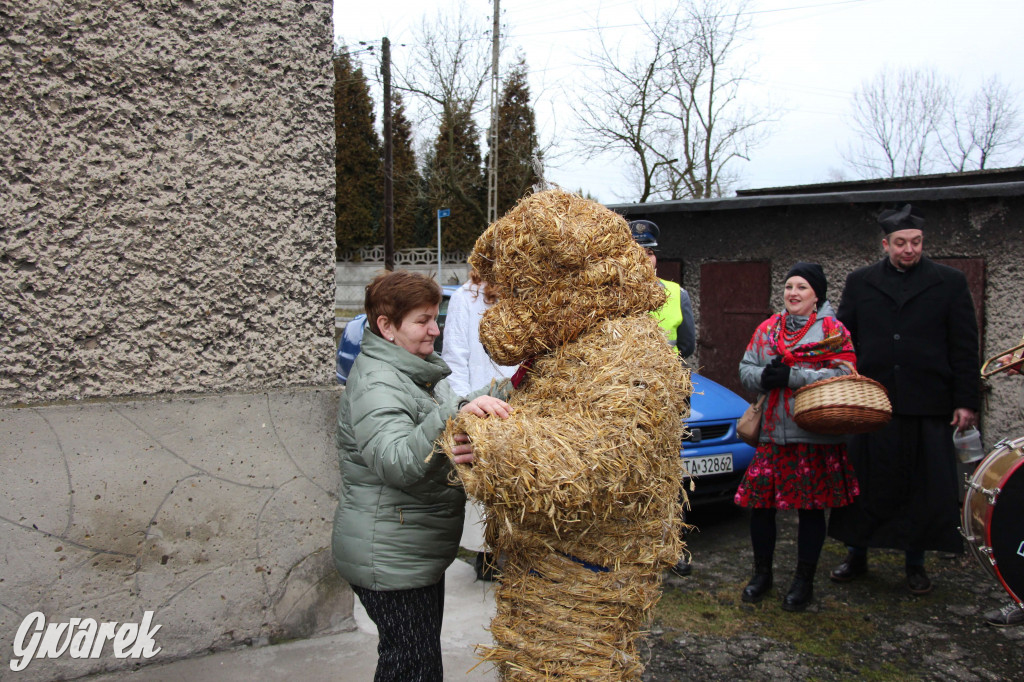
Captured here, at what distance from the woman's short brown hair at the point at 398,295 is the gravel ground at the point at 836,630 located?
2.13 m

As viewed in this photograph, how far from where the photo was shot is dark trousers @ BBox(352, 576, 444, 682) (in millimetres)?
2275

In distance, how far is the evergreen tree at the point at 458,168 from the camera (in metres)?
28.3

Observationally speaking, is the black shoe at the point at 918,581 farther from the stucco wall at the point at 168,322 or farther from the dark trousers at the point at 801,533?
the stucco wall at the point at 168,322

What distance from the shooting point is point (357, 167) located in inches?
1254

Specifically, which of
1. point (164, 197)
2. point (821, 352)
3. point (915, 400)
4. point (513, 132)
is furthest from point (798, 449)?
point (513, 132)

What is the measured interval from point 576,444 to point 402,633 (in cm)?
104

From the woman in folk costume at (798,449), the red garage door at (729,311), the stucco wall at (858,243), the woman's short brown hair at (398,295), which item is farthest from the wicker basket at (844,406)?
the red garage door at (729,311)

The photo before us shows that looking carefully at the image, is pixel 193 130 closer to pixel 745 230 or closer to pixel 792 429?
pixel 792 429

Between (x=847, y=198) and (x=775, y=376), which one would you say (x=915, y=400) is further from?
(x=847, y=198)

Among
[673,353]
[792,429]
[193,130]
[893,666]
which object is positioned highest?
[193,130]

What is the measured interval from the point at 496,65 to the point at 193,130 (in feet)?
79.5

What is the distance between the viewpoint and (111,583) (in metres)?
2.95

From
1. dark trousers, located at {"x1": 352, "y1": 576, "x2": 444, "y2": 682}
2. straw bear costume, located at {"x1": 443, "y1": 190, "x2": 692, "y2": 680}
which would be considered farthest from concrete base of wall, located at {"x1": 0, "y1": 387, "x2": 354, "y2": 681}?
straw bear costume, located at {"x1": 443, "y1": 190, "x2": 692, "y2": 680}

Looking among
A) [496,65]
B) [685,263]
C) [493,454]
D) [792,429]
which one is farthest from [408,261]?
[493,454]
